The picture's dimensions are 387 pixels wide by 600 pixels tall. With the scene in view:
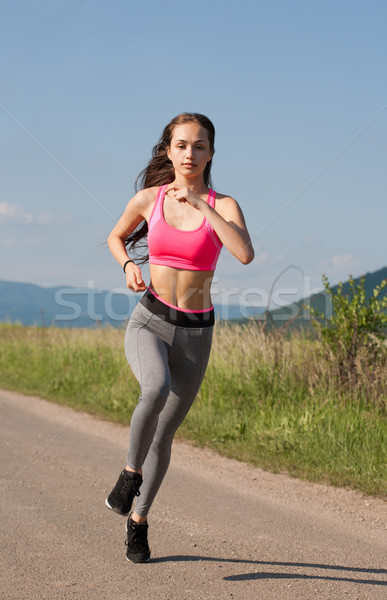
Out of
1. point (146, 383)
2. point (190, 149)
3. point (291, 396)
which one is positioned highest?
point (190, 149)

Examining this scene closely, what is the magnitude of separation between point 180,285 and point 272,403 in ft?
15.8

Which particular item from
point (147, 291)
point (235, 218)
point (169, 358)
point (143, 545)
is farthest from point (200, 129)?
point (143, 545)

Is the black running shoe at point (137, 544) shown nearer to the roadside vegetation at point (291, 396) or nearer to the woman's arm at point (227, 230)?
the woman's arm at point (227, 230)

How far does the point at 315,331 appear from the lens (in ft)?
28.9

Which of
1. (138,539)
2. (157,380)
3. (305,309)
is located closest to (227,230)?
(157,380)

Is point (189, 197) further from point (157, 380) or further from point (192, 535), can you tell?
point (192, 535)

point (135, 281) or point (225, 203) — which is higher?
point (225, 203)

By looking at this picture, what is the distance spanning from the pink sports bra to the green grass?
2.94 metres

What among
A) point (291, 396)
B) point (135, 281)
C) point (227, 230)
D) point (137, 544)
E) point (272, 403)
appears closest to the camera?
point (227, 230)

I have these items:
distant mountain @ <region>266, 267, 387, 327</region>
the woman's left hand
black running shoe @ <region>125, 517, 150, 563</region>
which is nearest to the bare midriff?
the woman's left hand

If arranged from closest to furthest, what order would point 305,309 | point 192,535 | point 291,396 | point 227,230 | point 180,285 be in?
point 227,230
point 180,285
point 192,535
point 291,396
point 305,309

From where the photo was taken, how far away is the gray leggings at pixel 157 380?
3.41 m

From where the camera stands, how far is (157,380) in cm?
336

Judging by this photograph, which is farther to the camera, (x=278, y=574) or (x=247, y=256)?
(x=278, y=574)
